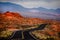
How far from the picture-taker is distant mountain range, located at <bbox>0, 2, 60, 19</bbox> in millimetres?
2814

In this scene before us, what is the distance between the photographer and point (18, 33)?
277 centimetres

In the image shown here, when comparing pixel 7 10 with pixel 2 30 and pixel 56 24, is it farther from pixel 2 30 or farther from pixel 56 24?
pixel 56 24

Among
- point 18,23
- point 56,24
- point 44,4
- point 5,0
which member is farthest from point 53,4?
point 5,0

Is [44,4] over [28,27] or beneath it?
over

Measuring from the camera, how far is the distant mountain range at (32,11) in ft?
9.23

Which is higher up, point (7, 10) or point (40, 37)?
point (7, 10)


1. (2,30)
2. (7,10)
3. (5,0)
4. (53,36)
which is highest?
(5,0)

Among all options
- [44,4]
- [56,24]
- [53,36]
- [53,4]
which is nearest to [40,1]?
[44,4]

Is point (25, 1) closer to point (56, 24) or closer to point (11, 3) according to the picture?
point (11, 3)

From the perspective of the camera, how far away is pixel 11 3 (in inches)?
113

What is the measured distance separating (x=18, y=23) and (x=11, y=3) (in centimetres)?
46

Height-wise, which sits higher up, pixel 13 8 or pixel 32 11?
pixel 13 8

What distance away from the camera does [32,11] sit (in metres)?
2.84

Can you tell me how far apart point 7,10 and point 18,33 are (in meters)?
0.55
